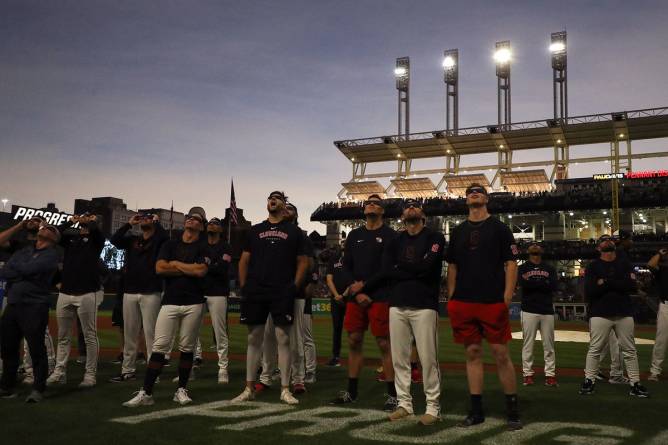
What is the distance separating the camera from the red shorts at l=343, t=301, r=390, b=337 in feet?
21.8

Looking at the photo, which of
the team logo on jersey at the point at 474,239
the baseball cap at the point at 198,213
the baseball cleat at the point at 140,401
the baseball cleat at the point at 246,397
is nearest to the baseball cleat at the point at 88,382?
the baseball cleat at the point at 140,401

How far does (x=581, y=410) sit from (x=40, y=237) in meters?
6.49

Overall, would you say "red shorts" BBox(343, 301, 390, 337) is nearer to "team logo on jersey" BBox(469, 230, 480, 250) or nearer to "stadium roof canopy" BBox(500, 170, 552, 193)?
"team logo on jersey" BBox(469, 230, 480, 250)

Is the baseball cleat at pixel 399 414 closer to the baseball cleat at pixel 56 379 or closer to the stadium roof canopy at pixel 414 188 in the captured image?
the baseball cleat at pixel 56 379

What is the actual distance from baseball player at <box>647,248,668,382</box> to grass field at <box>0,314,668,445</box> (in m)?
0.72

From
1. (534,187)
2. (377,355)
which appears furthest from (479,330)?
(534,187)

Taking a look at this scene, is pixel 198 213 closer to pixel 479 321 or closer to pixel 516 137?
pixel 479 321

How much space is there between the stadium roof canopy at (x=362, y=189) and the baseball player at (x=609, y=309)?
5548 centimetres

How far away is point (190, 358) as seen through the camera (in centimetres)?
664

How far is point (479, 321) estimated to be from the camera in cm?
562

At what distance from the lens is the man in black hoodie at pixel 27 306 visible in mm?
6711

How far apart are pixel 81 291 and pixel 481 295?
16.8 ft

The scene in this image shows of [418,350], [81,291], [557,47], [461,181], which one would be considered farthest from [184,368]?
[557,47]

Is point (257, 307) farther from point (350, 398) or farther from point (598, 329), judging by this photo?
point (598, 329)
